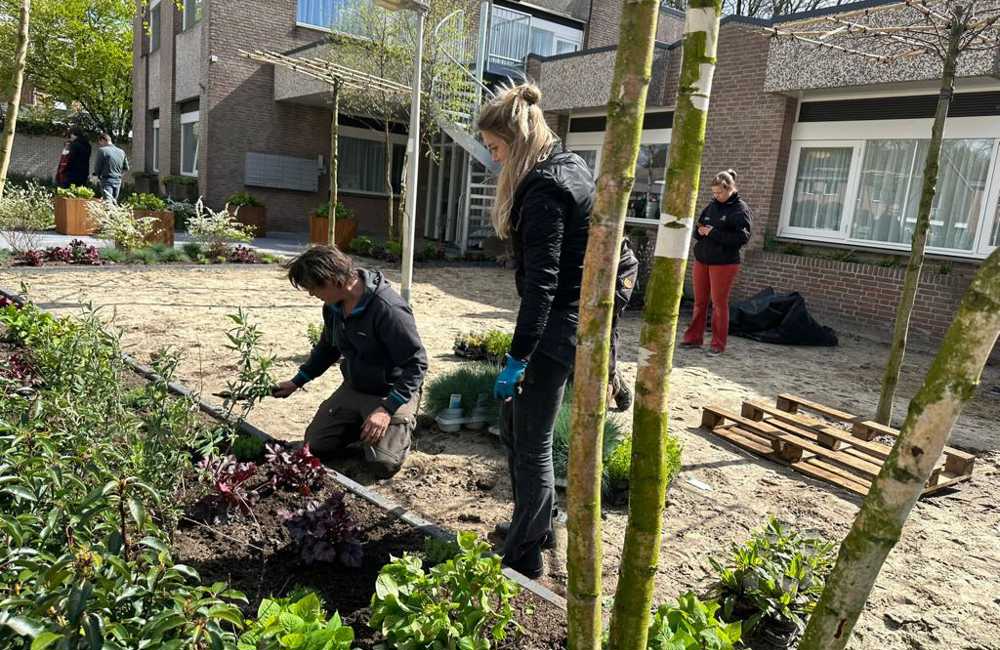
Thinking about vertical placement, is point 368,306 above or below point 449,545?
above

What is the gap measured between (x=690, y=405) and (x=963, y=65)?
608 cm

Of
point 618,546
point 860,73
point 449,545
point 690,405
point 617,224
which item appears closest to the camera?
point 617,224

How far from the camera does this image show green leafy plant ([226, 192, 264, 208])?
17.5 metres

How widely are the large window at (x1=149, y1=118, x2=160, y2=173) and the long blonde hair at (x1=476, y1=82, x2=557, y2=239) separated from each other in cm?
2450

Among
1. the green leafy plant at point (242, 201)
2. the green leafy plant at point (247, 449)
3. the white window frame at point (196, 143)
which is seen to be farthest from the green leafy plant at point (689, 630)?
the white window frame at point (196, 143)

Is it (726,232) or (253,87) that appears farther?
(253,87)

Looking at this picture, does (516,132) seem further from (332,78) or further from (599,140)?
(599,140)

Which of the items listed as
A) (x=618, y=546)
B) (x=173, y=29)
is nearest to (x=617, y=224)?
(x=618, y=546)

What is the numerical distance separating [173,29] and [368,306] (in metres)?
21.8

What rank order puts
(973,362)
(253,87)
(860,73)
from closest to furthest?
(973,362) → (860,73) → (253,87)

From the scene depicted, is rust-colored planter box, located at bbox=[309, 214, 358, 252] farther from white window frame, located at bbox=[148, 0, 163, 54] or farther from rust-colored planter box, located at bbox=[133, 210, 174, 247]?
white window frame, located at bbox=[148, 0, 163, 54]

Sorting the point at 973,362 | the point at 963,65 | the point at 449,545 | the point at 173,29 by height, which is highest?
the point at 173,29

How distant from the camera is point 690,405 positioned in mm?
5832

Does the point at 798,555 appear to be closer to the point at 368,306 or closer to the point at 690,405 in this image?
the point at 368,306
